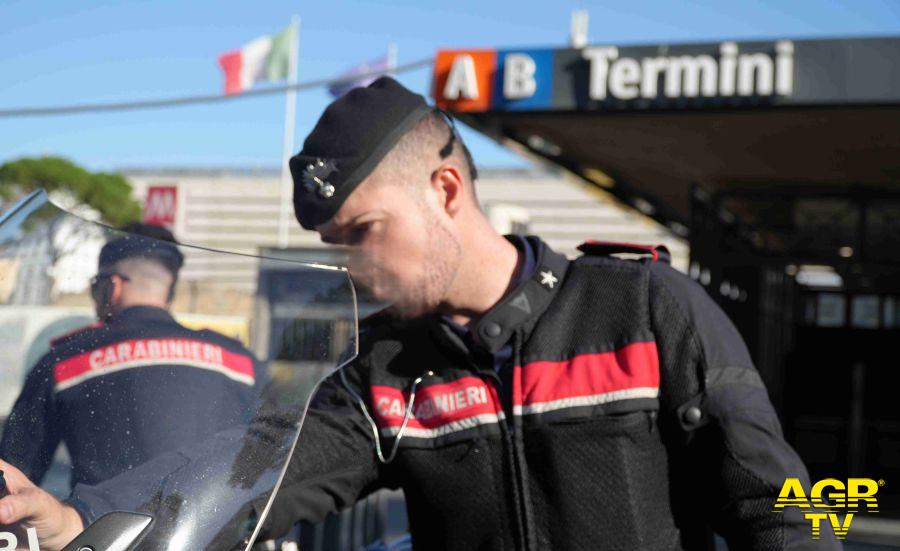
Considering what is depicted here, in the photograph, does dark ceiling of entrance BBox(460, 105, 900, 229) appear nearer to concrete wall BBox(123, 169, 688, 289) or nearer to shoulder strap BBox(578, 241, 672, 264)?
shoulder strap BBox(578, 241, 672, 264)

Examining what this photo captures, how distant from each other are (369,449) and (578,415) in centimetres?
45

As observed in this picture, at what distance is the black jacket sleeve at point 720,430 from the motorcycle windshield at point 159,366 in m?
0.57

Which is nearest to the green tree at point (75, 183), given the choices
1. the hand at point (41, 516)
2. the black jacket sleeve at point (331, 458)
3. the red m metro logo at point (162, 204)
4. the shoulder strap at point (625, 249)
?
the red m metro logo at point (162, 204)

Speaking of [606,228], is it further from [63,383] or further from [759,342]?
[63,383]

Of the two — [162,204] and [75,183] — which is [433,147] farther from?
[75,183]

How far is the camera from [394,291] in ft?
5.93

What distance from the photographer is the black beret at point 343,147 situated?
1.82 m

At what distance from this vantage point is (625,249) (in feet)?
6.81

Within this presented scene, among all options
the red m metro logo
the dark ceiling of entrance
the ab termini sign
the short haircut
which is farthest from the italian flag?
the short haircut

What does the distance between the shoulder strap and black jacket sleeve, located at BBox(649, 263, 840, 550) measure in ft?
0.46

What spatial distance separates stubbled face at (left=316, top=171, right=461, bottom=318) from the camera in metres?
1.81

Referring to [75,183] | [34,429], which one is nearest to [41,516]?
[34,429]

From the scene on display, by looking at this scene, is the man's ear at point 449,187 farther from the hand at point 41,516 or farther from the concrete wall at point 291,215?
the concrete wall at point 291,215

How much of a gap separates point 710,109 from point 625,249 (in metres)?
6.16
